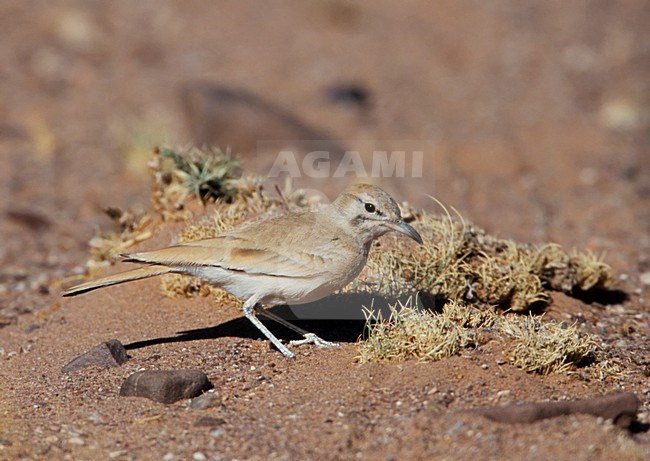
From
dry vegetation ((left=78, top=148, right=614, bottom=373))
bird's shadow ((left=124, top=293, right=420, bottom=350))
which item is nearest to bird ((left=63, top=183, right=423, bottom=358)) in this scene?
bird's shadow ((left=124, top=293, right=420, bottom=350))

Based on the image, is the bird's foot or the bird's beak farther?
the bird's foot

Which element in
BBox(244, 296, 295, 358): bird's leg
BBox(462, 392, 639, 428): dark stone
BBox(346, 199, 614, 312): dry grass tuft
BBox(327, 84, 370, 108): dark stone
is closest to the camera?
BBox(462, 392, 639, 428): dark stone

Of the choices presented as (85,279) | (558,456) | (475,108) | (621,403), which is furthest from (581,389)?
(475,108)

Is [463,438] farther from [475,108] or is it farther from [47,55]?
[47,55]

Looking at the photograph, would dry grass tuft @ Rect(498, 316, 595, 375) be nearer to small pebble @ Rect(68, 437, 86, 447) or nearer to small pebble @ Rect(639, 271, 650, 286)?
small pebble @ Rect(68, 437, 86, 447)

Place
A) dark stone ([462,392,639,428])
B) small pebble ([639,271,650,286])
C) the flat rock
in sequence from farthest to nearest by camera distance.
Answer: small pebble ([639,271,650,286]) → the flat rock → dark stone ([462,392,639,428])

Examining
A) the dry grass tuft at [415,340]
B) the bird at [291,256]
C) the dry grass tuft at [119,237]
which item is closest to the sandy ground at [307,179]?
the dry grass tuft at [415,340]

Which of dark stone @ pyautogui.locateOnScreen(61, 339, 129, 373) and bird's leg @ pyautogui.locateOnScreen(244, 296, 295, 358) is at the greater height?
bird's leg @ pyautogui.locateOnScreen(244, 296, 295, 358)

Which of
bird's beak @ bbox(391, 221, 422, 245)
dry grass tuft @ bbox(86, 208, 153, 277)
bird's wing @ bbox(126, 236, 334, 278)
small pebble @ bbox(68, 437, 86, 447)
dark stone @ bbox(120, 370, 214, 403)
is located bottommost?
small pebble @ bbox(68, 437, 86, 447)

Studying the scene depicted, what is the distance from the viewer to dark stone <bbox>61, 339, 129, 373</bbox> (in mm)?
5891

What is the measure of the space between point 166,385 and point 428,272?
2.41 m

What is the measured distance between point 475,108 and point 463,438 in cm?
1324

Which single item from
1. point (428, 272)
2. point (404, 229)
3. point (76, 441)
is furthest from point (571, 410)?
point (76, 441)

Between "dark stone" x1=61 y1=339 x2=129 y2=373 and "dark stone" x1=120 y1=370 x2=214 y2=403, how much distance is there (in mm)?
533
